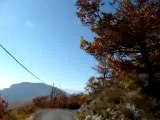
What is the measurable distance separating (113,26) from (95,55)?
2.73 metres

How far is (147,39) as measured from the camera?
80.1ft

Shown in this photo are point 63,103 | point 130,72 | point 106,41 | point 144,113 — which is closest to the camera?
point 144,113

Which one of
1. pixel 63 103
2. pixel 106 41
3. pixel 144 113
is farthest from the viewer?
pixel 63 103

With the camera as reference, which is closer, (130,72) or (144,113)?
(144,113)

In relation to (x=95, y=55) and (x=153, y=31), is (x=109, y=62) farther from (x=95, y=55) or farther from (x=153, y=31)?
(x=153, y=31)

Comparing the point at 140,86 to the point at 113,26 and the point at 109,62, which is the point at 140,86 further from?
the point at 113,26

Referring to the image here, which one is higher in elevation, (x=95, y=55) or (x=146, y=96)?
(x=95, y=55)

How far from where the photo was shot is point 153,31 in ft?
76.6

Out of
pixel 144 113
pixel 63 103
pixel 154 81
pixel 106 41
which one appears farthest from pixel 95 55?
pixel 63 103

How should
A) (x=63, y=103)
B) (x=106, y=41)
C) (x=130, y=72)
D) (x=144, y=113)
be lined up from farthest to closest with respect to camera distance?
1. (x=63, y=103)
2. (x=130, y=72)
3. (x=106, y=41)
4. (x=144, y=113)

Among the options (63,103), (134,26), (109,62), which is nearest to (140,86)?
(109,62)

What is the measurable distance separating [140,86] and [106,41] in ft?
14.3


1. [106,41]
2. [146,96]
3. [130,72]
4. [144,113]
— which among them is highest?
[106,41]

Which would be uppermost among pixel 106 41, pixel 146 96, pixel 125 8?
pixel 125 8
